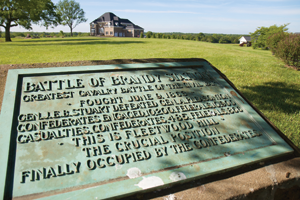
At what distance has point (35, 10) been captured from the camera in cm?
2600

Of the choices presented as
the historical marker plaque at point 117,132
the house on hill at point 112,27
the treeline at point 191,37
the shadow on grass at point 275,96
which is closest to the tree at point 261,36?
the shadow on grass at point 275,96

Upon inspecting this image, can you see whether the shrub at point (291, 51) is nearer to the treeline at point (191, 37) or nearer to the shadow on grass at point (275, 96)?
the shadow on grass at point (275, 96)

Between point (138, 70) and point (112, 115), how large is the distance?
820mm

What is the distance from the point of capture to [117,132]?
1956 mm

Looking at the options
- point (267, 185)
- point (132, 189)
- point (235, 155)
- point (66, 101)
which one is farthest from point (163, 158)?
point (66, 101)

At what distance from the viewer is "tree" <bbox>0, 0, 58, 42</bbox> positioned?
24891mm

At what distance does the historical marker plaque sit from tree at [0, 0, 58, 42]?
86.7 feet

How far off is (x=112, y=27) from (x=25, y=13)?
3328cm

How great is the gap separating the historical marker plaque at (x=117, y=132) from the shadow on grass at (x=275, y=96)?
2.00 metres

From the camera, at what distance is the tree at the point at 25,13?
24.9m

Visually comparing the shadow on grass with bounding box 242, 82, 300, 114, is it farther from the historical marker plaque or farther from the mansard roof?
the mansard roof

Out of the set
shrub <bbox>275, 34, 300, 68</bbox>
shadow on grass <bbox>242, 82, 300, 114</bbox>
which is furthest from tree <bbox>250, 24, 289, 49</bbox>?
shadow on grass <bbox>242, 82, 300, 114</bbox>

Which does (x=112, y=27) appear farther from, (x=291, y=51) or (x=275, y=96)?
(x=275, y=96)

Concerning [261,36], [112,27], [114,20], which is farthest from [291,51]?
[114,20]
